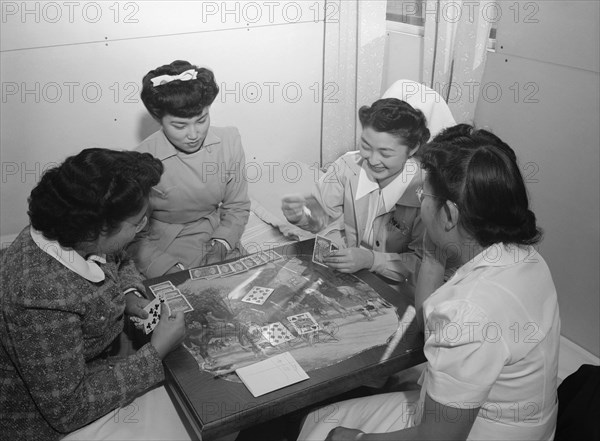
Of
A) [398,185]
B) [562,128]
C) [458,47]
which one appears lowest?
[398,185]

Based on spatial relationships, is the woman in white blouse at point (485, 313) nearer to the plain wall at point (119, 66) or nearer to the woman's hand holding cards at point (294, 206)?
the woman's hand holding cards at point (294, 206)

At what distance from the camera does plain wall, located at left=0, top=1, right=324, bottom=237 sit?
284 centimetres

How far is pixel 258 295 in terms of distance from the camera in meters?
1.79

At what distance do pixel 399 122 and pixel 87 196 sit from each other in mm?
1109

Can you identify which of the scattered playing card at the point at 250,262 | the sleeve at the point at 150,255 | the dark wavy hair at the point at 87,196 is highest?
the dark wavy hair at the point at 87,196

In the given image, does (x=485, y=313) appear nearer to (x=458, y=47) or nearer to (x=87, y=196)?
(x=87, y=196)

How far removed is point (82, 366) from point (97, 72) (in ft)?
6.44

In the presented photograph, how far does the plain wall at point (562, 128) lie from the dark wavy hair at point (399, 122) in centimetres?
84

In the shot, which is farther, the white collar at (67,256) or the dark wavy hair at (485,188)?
the white collar at (67,256)

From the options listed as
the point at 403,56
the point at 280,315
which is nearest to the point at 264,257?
the point at 280,315

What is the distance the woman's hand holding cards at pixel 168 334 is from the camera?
5.00 feet

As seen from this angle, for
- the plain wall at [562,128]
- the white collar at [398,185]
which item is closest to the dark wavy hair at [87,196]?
the white collar at [398,185]

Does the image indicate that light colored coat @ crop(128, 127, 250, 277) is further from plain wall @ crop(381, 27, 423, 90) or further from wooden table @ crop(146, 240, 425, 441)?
plain wall @ crop(381, 27, 423, 90)

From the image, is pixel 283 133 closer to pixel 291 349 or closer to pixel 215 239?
pixel 215 239
